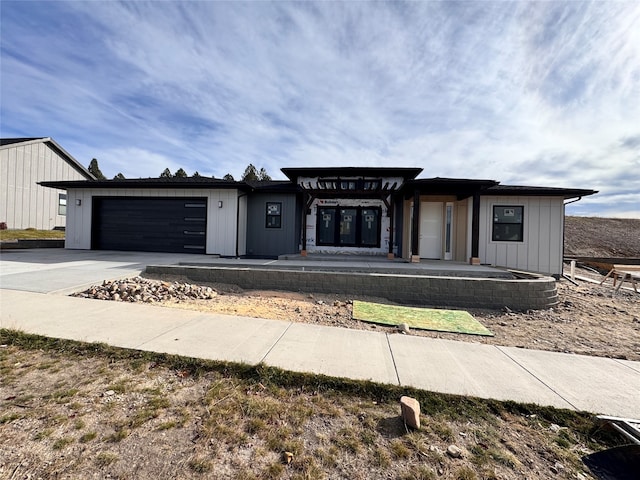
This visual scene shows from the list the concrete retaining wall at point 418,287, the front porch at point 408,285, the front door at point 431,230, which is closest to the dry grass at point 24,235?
the front porch at point 408,285

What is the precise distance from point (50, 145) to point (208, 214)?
18.2m

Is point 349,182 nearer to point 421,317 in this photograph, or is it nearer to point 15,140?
point 421,317

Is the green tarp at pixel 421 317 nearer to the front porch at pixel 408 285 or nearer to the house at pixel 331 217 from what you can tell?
the front porch at pixel 408 285

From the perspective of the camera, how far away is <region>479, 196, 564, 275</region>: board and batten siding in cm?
953

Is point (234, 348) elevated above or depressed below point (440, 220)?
below

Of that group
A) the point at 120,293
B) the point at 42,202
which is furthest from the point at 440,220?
the point at 42,202

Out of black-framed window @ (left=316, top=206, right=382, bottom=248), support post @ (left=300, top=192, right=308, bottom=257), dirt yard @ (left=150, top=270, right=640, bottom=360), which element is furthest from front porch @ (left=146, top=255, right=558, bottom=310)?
black-framed window @ (left=316, top=206, right=382, bottom=248)

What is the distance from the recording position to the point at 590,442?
1.98 m

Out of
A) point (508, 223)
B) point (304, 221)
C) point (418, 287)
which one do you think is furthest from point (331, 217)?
point (508, 223)

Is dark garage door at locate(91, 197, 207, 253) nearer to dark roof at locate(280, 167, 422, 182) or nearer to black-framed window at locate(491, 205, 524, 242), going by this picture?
dark roof at locate(280, 167, 422, 182)

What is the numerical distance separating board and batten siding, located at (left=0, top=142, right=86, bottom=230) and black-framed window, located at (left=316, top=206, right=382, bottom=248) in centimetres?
1898

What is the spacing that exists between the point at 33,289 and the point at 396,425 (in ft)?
23.3

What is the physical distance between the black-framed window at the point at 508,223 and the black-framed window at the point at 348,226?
4191 mm

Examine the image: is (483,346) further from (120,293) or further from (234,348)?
(120,293)
